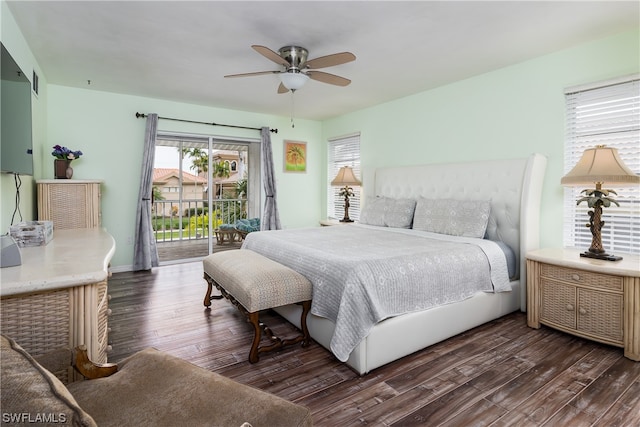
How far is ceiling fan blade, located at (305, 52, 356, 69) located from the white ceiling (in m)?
0.25

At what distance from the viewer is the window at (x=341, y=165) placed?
573 centimetres

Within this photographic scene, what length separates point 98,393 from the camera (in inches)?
43.4

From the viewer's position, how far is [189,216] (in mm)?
6242

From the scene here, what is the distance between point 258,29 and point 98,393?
8.63ft

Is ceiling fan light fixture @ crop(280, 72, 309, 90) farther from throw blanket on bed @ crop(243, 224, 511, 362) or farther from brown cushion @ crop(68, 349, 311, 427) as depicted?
brown cushion @ crop(68, 349, 311, 427)

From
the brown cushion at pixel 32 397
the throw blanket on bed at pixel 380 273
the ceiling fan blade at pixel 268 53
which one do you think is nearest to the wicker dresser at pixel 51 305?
the brown cushion at pixel 32 397

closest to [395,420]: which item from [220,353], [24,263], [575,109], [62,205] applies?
[220,353]

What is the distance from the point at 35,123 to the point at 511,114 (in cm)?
499

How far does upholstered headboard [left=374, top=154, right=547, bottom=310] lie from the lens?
3.16 metres

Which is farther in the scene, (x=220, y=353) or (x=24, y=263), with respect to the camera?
(x=220, y=353)

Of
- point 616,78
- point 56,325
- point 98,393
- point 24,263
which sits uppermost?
point 616,78

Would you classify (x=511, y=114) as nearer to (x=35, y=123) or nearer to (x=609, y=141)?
(x=609, y=141)

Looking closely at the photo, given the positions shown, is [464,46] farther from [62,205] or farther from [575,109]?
[62,205]

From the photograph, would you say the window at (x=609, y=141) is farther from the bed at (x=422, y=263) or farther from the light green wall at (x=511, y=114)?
the bed at (x=422, y=263)
